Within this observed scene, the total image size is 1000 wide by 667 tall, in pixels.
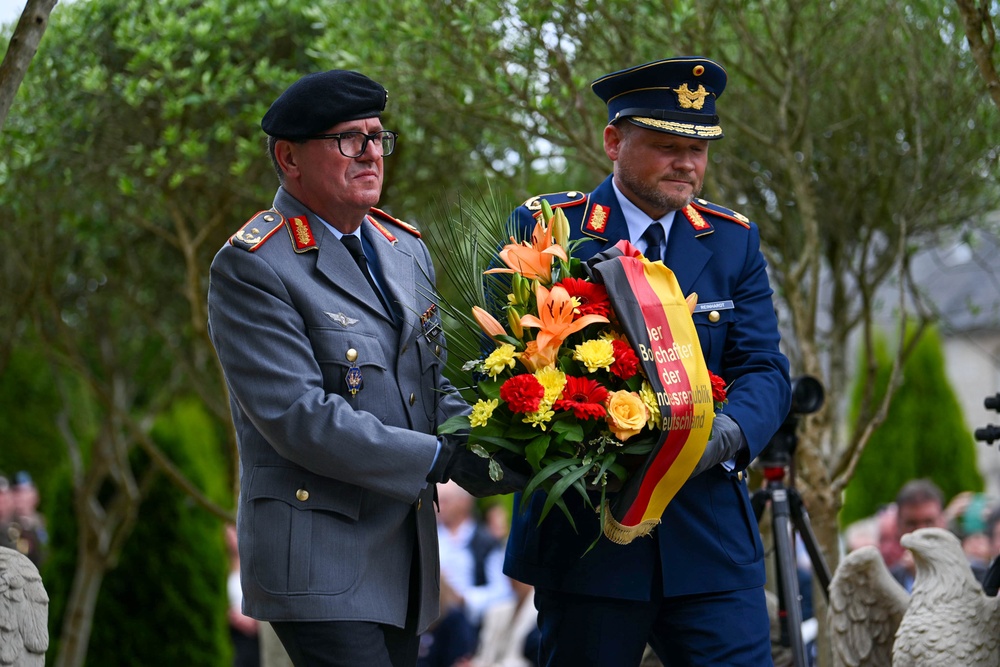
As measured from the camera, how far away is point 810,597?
7305mm

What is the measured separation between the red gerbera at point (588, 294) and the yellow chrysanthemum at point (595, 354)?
80 mm

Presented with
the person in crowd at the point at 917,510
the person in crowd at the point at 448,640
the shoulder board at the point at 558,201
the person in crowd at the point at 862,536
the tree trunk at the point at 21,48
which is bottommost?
the person in crowd at the point at 448,640

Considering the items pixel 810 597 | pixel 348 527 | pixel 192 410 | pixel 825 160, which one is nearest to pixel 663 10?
pixel 825 160

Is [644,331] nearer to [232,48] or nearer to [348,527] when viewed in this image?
[348,527]

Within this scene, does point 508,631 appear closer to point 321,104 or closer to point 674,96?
point 674,96

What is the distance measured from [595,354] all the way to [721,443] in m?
0.41

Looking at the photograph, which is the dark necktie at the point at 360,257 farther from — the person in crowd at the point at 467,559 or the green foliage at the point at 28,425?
the green foliage at the point at 28,425

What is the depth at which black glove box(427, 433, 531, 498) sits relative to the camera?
2.75 m

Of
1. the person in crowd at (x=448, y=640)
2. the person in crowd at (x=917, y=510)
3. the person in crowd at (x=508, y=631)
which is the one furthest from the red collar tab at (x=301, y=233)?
the person in crowd at (x=917, y=510)

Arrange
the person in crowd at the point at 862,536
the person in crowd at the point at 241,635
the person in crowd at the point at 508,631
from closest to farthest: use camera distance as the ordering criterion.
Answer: the person in crowd at the point at 508,631
the person in crowd at the point at 862,536
the person in crowd at the point at 241,635

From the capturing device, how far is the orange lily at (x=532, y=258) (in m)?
2.83

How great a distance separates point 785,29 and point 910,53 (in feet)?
1.87

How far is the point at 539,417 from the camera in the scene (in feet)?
8.65

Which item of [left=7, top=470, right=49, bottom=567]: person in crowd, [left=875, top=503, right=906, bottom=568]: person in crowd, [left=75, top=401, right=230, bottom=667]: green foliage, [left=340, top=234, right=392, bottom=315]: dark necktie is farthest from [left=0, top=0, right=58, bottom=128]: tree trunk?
[left=75, top=401, right=230, bottom=667]: green foliage
